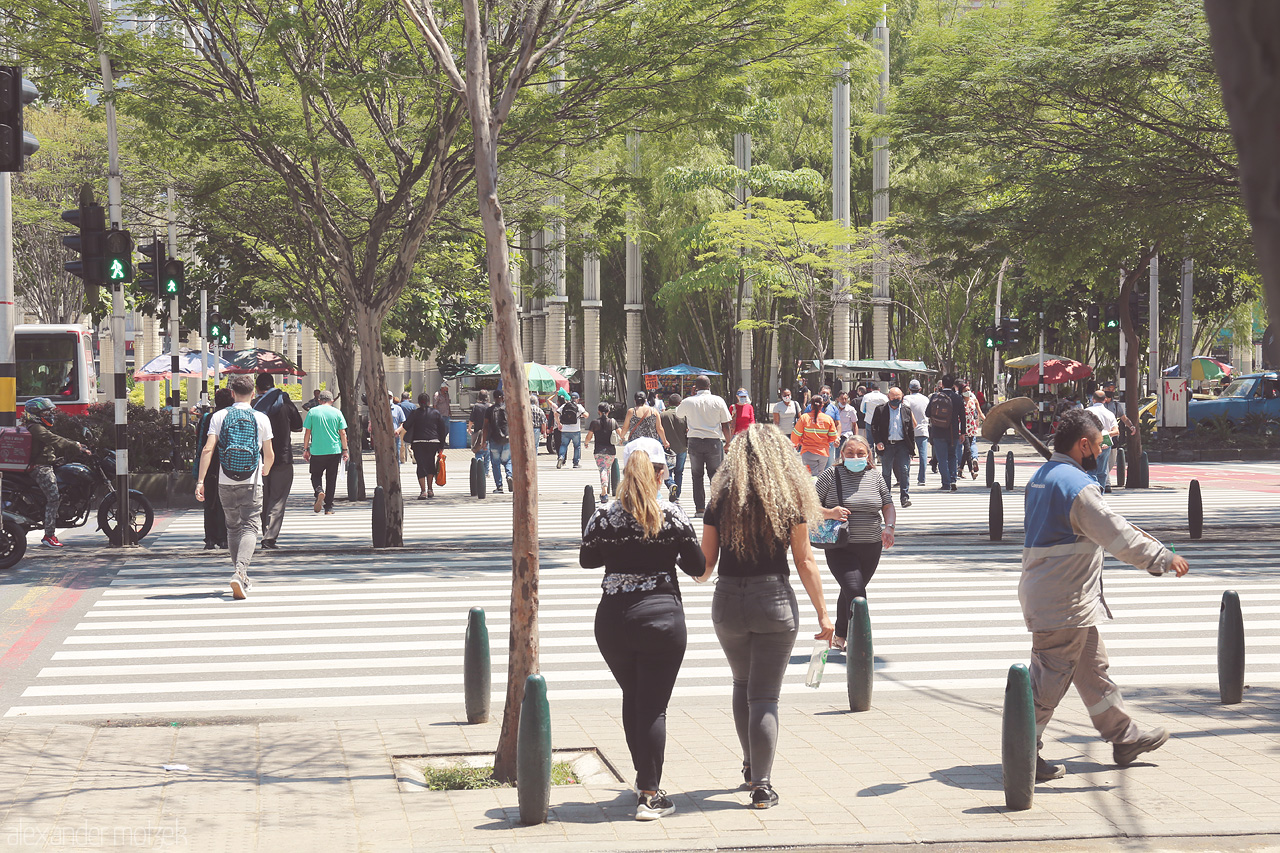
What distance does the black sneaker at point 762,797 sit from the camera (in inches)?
243

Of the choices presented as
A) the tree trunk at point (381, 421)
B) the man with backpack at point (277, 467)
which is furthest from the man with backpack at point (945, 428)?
the man with backpack at point (277, 467)

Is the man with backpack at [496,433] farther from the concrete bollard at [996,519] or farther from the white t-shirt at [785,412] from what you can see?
the concrete bollard at [996,519]

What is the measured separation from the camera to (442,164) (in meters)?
16.0

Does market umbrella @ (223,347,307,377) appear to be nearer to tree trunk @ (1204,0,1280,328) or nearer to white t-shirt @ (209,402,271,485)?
white t-shirt @ (209,402,271,485)

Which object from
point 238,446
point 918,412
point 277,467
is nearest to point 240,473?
point 238,446

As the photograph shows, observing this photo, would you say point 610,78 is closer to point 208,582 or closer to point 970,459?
point 208,582

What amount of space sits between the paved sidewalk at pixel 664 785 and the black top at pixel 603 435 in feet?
47.8

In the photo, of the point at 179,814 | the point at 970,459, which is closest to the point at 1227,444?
the point at 970,459

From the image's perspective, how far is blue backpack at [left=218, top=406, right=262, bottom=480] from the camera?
1244cm

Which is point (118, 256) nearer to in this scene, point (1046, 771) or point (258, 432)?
point (258, 432)

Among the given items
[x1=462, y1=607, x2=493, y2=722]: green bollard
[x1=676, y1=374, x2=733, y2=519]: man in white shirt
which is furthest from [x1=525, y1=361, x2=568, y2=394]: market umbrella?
[x1=462, y1=607, x2=493, y2=722]: green bollard

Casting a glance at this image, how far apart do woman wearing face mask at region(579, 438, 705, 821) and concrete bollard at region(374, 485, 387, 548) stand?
10.4 m

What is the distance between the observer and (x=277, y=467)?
15859 mm

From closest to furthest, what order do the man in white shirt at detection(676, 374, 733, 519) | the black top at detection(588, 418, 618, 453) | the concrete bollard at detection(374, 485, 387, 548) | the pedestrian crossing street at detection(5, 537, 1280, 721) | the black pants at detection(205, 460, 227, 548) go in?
1. the pedestrian crossing street at detection(5, 537, 1280, 721)
2. the black pants at detection(205, 460, 227, 548)
3. the concrete bollard at detection(374, 485, 387, 548)
4. the man in white shirt at detection(676, 374, 733, 519)
5. the black top at detection(588, 418, 618, 453)
